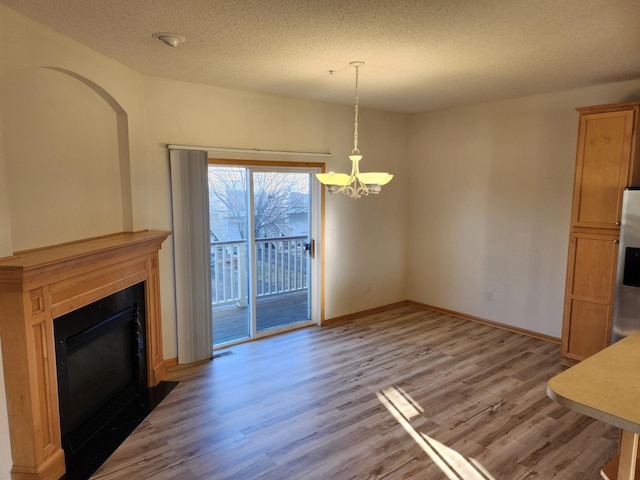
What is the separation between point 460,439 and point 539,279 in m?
2.47

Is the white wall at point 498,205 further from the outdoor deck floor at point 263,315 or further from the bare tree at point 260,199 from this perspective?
the bare tree at point 260,199

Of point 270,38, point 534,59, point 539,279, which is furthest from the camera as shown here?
point 539,279

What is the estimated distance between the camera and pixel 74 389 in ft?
8.62

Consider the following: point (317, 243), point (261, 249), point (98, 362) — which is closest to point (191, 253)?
point (261, 249)

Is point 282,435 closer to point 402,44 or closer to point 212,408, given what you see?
point 212,408

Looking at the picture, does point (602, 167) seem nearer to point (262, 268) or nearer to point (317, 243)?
point (317, 243)

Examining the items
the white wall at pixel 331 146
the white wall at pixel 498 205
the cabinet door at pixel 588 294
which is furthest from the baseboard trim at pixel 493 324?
the cabinet door at pixel 588 294

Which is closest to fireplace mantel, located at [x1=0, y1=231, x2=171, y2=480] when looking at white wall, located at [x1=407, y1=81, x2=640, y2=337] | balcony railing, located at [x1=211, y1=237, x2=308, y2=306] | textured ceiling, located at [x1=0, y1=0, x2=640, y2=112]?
textured ceiling, located at [x1=0, y1=0, x2=640, y2=112]

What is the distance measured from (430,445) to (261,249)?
2.91 metres

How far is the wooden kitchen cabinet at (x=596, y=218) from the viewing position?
136 inches

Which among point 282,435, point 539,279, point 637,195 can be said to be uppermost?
point 637,195

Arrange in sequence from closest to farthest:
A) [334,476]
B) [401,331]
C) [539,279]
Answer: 1. [334,476]
2. [539,279]
3. [401,331]

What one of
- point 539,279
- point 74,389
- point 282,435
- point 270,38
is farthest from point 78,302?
point 539,279

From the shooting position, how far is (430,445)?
2.71 metres
